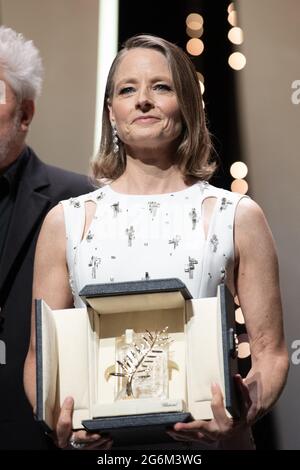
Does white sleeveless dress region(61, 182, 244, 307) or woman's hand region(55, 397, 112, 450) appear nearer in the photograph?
woman's hand region(55, 397, 112, 450)

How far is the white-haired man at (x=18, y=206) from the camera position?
8.29ft

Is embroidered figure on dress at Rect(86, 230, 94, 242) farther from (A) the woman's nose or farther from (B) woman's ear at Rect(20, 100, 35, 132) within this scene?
(B) woman's ear at Rect(20, 100, 35, 132)

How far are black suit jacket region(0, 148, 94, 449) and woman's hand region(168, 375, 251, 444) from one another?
622 mm

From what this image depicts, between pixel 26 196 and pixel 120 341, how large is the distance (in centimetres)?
71

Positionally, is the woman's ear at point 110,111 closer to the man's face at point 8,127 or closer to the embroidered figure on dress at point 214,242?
the embroidered figure on dress at point 214,242

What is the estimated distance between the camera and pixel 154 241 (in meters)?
2.21

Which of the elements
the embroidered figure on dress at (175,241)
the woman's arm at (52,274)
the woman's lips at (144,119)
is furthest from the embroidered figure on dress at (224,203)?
the woman's arm at (52,274)

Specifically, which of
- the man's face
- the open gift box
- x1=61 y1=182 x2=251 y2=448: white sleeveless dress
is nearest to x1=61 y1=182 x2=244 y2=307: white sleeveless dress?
x1=61 y1=182 x2=251 y2=448: white sleeveless dress

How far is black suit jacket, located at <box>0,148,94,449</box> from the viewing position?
251 cm

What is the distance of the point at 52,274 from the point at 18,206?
1.46 feet

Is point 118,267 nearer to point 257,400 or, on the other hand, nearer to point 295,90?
point 257,400

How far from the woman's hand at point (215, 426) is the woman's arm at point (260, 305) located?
10 centimetres

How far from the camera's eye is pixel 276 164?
2852 millimetres

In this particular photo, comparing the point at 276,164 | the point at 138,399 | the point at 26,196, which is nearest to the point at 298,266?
the point at 276,164
